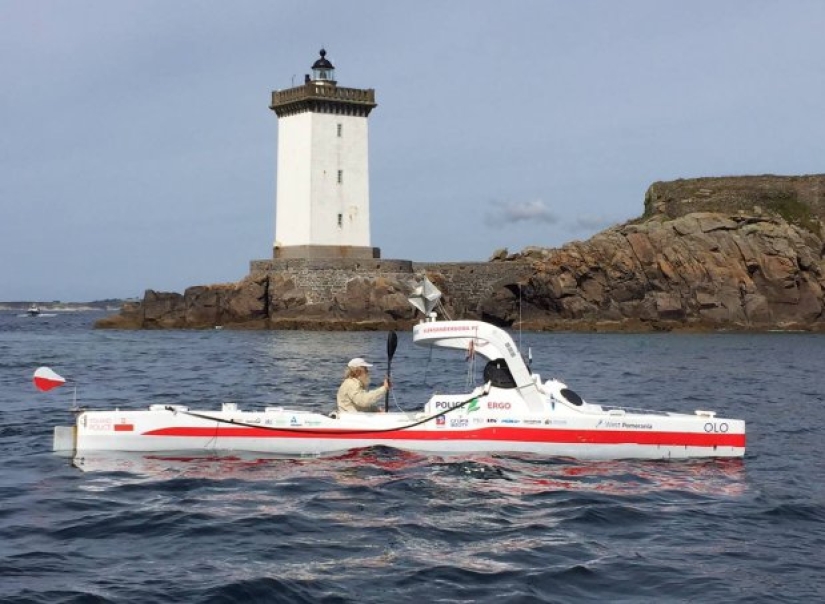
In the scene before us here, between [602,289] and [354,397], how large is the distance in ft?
166

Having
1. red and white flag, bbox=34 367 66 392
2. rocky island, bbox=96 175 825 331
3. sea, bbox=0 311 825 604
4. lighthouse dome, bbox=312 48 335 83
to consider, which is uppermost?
lighthouse dome, bbox=312 48 335 83

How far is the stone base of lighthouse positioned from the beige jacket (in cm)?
4849

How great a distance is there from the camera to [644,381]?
33156mm

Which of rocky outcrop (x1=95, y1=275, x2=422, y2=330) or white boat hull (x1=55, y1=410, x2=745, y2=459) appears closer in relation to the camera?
white boat hull (x1=55, y1=410, x2=745, y2=459)

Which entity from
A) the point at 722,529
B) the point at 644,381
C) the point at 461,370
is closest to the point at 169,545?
the point at 722,529

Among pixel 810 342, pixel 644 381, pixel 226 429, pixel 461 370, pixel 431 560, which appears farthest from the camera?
pixel 810 342

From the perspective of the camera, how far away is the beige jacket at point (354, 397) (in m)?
17.7

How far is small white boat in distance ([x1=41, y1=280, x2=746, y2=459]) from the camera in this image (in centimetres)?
1733

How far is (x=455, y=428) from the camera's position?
17.4 metres

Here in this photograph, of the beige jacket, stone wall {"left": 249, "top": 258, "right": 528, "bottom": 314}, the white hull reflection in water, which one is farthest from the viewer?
stone wall {"left": 249, "top": 258, "right": 528, "bottom": 314}

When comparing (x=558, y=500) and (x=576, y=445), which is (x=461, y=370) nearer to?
(x=576, y=445)

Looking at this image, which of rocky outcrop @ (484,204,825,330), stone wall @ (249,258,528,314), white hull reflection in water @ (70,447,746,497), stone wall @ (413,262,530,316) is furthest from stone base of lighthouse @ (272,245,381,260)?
Result: white hull reflection in water @ (70,447,746,497)

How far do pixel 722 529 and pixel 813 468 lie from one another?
496cm

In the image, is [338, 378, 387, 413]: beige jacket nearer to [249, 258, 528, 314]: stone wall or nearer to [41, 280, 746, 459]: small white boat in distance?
[41, 280, 746, 459]: small white boat in distance
